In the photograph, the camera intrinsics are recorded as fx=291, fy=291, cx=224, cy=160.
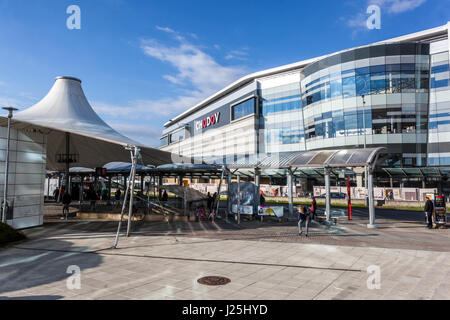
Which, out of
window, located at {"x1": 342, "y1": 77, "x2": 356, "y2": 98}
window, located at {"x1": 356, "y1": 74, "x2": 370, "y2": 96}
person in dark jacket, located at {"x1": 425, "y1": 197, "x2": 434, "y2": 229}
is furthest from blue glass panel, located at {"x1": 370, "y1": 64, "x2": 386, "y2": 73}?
person in dark jacket, located at {"x1": 425, "y1": 197, "x2": 434, "y2": 229}

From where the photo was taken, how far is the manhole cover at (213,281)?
7.42 metres

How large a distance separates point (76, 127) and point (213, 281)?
14070mm

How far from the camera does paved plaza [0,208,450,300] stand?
682 centimetres

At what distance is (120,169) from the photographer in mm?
28531

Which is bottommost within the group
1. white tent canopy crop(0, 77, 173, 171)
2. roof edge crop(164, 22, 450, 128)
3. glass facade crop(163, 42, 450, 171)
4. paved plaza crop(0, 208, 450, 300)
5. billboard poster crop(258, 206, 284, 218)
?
paved plaza crop(0, 208, 450, 300)

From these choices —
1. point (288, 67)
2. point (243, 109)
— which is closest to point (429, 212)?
point (288, 67)

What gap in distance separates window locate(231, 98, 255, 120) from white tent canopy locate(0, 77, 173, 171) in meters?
39.7

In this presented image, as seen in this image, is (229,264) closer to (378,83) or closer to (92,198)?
(92,198)

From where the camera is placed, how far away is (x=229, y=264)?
9406mm

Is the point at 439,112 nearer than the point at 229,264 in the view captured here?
No

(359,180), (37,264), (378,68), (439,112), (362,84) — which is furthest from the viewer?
(359,180)

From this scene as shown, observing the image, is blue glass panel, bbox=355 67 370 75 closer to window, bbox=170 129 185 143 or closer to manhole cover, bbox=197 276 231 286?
manhole cover, bbox=197 276 231 286

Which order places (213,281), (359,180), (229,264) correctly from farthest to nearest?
(359,180) < (229,264) < (213,281)
